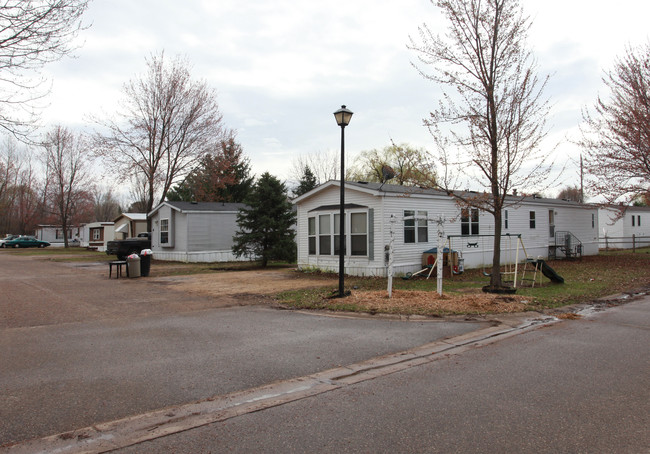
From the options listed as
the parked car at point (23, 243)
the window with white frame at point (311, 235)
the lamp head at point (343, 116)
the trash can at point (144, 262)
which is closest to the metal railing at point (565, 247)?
the window with white frame at point (311, 235)

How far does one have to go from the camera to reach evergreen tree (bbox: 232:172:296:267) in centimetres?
2077

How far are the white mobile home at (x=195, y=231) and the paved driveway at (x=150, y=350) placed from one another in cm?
1401

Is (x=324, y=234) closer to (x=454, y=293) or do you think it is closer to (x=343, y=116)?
(x=454, y=293)

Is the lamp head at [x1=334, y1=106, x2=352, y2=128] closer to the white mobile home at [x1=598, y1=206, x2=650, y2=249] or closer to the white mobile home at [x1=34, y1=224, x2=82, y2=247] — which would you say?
the white mobile home at [x1=598, y1=206, x2=650, y2=249]

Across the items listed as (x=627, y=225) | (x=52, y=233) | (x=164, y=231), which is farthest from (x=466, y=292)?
(x=52, y=233)

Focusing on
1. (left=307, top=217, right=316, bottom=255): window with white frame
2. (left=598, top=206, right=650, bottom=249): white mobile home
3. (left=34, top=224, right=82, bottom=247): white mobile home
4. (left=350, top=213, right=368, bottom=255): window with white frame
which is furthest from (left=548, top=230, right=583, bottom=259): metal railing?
(left=34, top=224, right=82, bottom=247): white mobile home

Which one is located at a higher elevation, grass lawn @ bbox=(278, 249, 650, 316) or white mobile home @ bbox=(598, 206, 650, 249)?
white mobile home @ bbox=(598, 206, 650, 249)

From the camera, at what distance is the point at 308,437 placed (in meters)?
3.56

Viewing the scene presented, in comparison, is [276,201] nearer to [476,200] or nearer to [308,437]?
[476,200]

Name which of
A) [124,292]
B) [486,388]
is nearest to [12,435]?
[486,388]

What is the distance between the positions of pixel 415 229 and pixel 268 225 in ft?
22.9

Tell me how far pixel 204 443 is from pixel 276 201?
18068 mm

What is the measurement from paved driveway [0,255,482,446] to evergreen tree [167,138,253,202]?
78.6 ft

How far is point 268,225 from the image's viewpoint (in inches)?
809
